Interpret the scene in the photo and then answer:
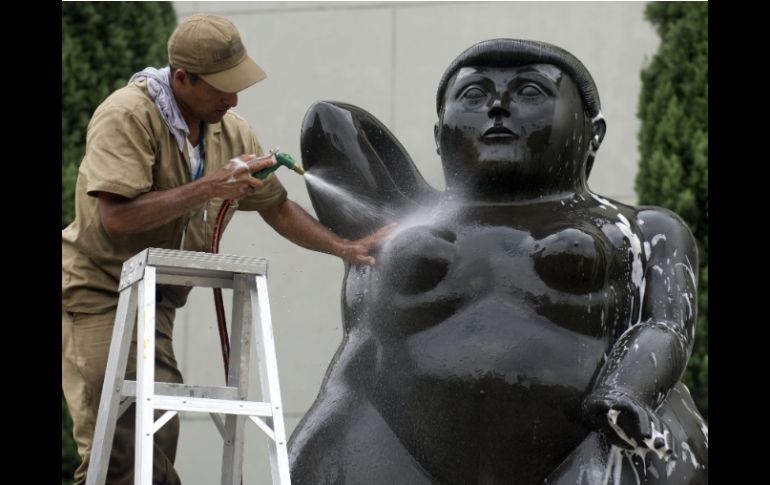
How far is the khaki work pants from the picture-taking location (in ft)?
15.6

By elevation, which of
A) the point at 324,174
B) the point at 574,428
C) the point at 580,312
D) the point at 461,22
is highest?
the point at 461,22

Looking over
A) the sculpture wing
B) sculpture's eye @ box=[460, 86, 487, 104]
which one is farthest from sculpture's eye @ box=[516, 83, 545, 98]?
the sculpture wing

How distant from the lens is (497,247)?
4645 millimetres

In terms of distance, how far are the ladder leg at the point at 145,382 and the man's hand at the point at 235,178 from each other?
40cm

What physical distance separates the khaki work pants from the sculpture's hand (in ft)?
4.58

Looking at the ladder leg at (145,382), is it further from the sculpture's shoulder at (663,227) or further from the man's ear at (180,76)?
the sculpture's shoulder at (663,227)

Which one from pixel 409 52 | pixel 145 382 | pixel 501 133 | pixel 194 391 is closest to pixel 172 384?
pixel 194 391

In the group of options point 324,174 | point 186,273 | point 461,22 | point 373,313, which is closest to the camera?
point 186,273

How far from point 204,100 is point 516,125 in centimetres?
101

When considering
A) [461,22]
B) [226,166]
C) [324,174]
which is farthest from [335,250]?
[461,22]

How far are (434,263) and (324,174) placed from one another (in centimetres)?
69

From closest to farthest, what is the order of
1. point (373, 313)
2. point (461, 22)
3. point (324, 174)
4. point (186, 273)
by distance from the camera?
point (186, 273) → point (373, 313) → point (324, 174) → point (461, 22)

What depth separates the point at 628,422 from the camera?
172 inches

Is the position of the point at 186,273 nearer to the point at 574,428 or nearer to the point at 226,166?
the point at 226,166
